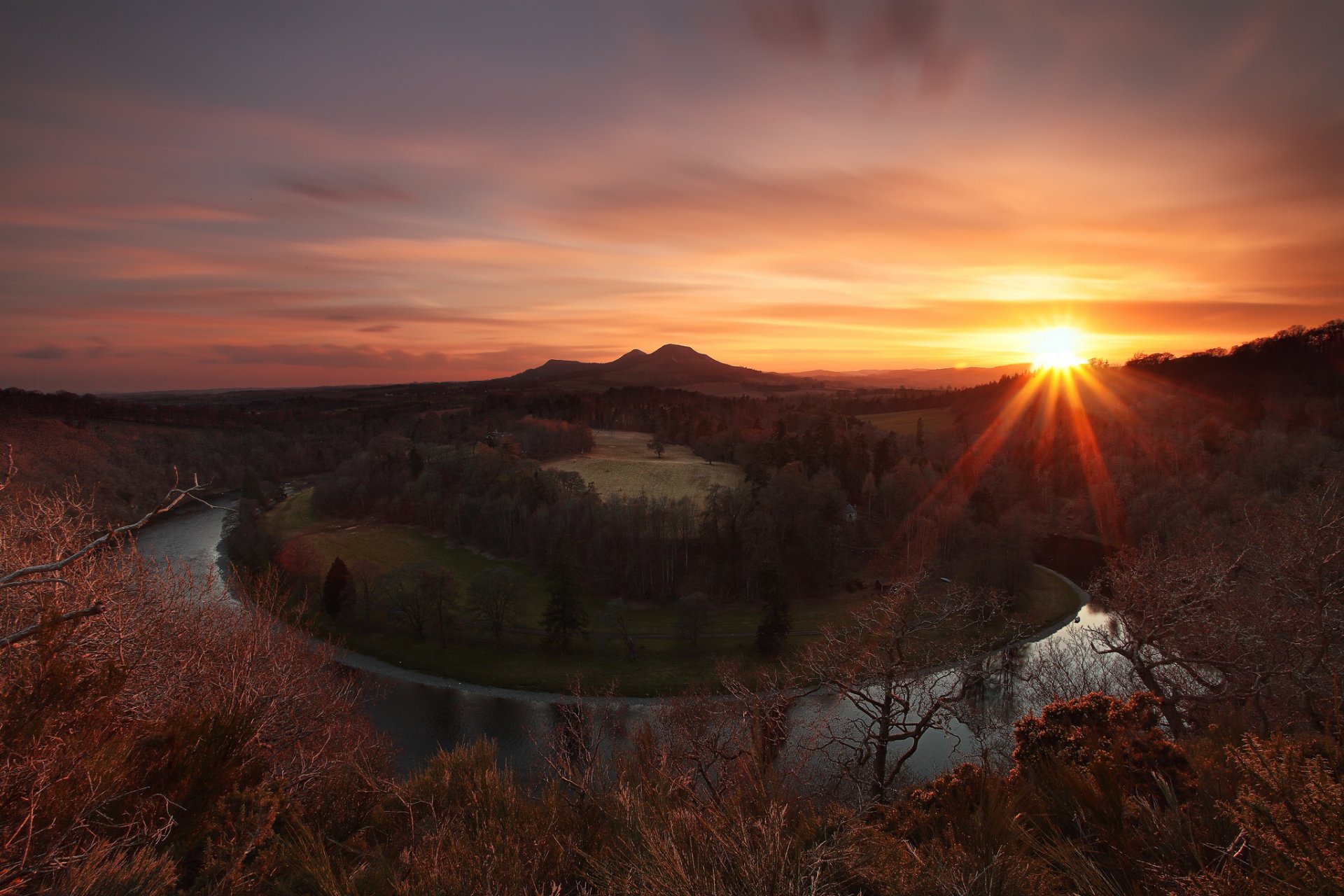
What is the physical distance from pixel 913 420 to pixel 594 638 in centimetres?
7023

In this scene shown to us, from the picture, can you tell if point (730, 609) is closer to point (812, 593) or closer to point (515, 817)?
point (812, 593)

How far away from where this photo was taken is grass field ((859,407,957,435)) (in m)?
79.9

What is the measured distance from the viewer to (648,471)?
59.0m

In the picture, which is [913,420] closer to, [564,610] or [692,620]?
[692,620]

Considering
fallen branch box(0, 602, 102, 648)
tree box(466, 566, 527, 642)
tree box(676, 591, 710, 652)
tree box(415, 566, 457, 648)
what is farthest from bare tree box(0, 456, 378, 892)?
tree box(676, 591, 710, 652)

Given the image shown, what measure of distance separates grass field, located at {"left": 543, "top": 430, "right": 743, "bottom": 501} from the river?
2348 cm

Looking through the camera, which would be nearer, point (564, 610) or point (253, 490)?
point (564, 610)

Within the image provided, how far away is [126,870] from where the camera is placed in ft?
15.1

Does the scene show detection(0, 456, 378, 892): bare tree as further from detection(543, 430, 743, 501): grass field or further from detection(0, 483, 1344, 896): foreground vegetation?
detection(543, 430, 743, 501): grass field

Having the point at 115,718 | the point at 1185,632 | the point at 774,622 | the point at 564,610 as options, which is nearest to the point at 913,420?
the point at 774,622

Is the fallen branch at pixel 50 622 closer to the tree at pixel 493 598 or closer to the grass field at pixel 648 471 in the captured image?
the tree at pixel 493 598

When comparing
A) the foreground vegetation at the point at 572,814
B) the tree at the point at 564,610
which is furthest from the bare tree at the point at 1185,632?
the tree at the point at 564,610

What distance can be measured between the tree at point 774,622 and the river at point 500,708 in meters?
6.49

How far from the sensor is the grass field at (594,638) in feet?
101
